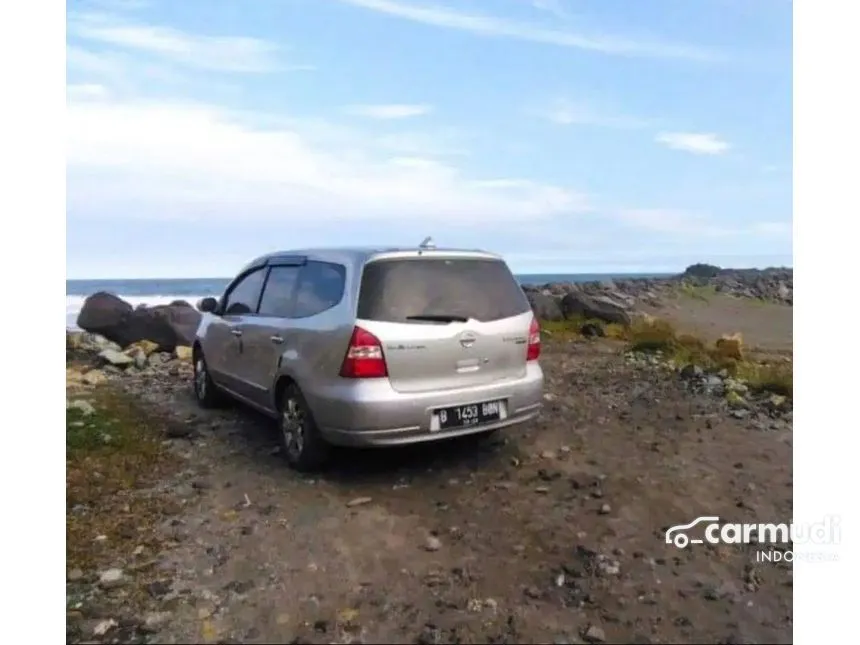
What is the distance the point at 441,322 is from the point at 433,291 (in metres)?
0.20

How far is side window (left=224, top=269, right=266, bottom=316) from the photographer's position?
18.1ft

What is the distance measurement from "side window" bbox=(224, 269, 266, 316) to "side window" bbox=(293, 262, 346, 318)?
30.7 inches

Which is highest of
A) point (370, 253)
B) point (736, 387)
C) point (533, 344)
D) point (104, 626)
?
point (370, 253)

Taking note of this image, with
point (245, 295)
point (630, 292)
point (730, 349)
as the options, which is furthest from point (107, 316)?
point (630, 292)

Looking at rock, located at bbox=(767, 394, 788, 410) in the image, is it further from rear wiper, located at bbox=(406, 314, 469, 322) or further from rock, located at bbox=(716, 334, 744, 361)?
rear wiper, located at bbox=(406, 314, 469, 322)

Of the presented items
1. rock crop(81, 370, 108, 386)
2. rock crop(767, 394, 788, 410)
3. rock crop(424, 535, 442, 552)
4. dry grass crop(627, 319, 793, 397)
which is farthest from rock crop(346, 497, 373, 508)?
rock crop(81, 370, 108, 386)

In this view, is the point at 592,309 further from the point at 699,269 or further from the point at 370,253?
the point at 370,253

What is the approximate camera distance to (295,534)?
3.65 meters

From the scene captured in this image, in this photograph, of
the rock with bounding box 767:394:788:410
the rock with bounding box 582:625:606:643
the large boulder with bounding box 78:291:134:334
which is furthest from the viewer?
the large boulder with bounding box 78:291:134:334

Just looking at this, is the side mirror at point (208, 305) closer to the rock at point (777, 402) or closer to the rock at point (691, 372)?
the rock at point (691, 372)

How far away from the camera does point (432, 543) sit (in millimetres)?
3533
